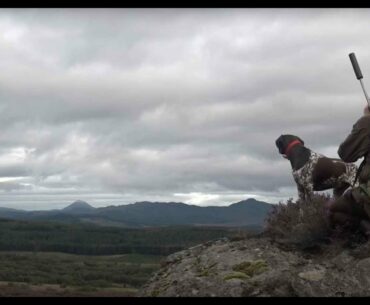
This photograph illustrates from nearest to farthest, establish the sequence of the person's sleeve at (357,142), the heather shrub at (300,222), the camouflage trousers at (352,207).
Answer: the person's sleeve at (357,142), the camouflage trousers at (352,207), the heather shrub at (300,222)

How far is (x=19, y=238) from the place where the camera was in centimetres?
15500

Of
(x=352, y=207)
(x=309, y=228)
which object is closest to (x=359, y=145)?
(x=352, y=207)

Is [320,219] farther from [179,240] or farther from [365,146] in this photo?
[179,240]

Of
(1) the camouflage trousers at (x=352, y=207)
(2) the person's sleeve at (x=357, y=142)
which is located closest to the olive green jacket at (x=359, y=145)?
(2) the person's sleeve at (x=357, y=142)

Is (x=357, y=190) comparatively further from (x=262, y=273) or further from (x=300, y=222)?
(x=262, y=273)

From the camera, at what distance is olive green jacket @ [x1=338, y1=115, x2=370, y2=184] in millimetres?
7391

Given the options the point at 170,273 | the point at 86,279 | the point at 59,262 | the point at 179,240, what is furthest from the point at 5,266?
the point at 170,273

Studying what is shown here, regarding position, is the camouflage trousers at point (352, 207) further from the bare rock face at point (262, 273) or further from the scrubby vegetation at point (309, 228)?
the bare rock face at point (262, 273)

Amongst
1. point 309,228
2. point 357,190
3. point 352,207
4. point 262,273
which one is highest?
point 357,190

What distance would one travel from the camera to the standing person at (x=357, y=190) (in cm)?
741

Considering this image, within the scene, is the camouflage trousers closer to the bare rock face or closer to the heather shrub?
the heather shrub

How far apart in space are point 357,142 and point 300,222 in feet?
6.11

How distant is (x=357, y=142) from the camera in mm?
7410

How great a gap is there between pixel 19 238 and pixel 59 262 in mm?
37877
